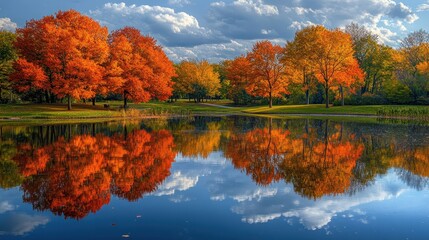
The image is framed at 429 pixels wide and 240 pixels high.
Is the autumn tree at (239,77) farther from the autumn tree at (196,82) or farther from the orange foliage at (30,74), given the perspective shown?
the orange foliage at (30,74)

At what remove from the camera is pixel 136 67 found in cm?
5947

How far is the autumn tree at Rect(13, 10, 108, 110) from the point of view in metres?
51.5

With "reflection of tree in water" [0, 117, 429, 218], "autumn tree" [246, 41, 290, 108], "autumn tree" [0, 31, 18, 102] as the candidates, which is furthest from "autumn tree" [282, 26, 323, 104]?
"autumn tree" [0, 31, 18, 102]

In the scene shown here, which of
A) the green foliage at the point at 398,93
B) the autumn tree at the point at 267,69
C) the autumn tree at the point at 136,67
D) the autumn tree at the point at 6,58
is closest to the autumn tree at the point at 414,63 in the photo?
the green foliage at the point at 398,93

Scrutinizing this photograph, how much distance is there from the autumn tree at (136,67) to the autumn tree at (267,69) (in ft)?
57.1

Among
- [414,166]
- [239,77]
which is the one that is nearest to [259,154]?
[414,166]

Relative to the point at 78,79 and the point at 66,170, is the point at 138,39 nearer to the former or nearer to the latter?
the point at 78,79

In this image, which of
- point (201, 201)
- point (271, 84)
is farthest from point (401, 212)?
point (271, 84)

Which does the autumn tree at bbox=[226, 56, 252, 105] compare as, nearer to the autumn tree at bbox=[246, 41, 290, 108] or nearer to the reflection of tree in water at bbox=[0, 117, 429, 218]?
the autumn tree at bbox=[246, 41, 290, 108]

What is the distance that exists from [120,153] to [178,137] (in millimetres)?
8497

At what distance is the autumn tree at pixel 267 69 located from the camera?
7256 cm

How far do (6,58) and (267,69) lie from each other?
4828cm

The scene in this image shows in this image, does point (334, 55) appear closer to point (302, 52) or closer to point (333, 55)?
point (333, 55)

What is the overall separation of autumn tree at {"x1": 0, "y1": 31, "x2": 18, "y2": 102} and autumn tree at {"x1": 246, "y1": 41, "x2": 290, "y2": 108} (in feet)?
139
